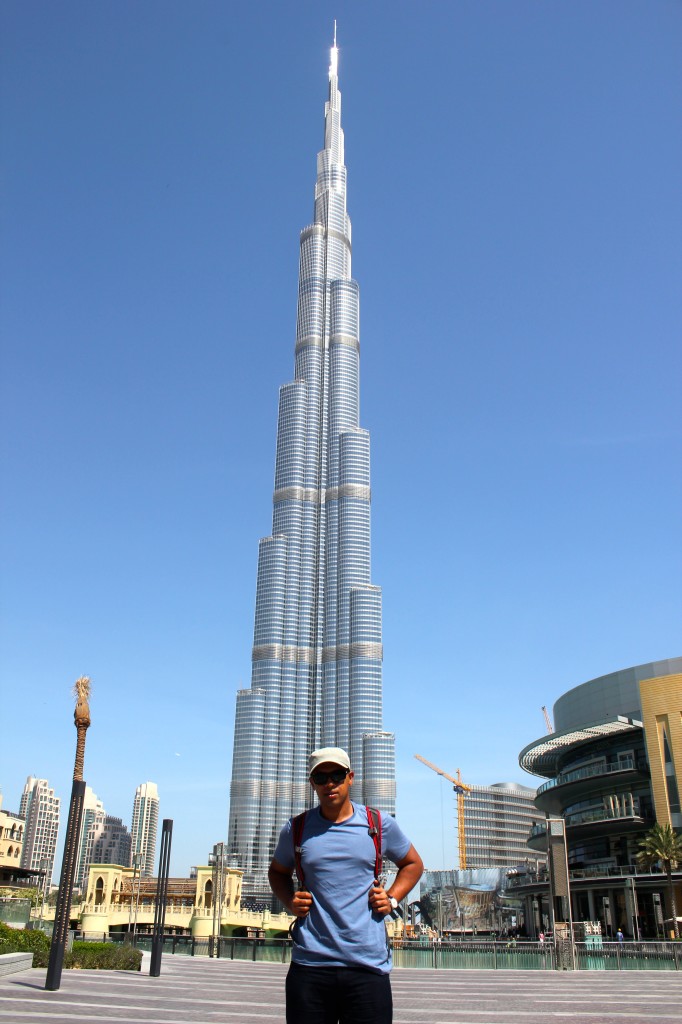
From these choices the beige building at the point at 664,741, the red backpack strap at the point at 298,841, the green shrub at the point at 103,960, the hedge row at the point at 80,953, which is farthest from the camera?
the beige building at the point at 664,741

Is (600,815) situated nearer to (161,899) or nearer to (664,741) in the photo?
(664,741)

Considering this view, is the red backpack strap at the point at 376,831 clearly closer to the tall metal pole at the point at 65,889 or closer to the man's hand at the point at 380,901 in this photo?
the man's hand at the point at 380,901

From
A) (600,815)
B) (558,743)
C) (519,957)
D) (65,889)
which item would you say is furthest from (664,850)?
(65,889)

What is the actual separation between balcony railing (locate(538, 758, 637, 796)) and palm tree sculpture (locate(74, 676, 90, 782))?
159 ft

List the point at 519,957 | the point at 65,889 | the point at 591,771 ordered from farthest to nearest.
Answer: the point at 591,771
the point at 519,957
the point at 65,889

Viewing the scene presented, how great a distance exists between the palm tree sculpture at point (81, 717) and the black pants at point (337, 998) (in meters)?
44.0

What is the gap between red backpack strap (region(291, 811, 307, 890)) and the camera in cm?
509

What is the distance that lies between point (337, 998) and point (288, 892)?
0.68m

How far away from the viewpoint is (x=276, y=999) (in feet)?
58.0

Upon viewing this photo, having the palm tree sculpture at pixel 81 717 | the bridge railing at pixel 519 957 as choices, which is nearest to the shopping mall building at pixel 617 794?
the bridge railing at pixel 519 957

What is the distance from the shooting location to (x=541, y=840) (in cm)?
9350

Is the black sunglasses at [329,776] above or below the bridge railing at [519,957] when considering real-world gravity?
above

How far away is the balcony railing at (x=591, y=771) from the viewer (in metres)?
75.4

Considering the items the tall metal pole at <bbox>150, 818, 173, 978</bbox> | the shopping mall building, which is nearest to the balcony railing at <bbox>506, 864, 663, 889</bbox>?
the shopping mall building
